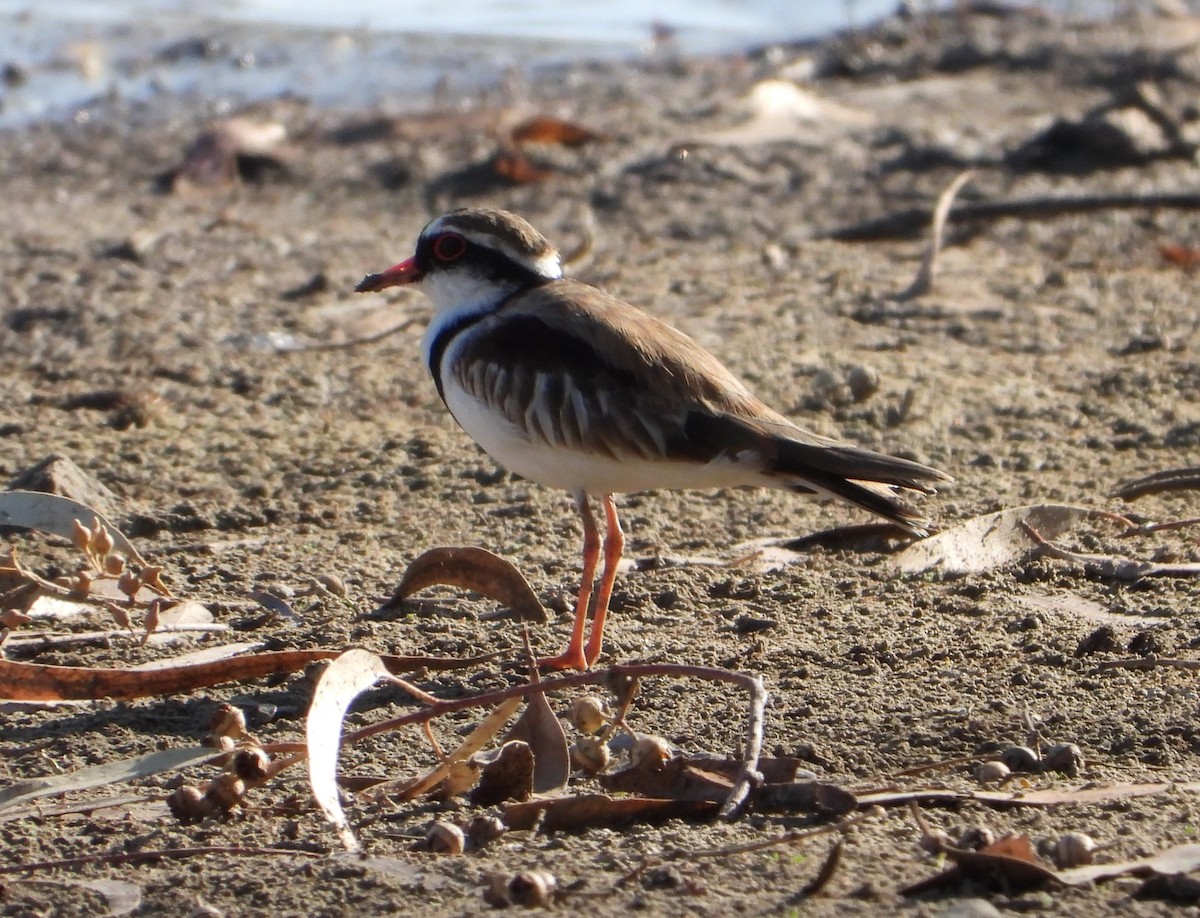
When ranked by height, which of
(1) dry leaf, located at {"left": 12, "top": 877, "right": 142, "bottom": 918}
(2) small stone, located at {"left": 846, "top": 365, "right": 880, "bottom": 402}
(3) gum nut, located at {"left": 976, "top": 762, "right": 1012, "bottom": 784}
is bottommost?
(1) dry leaf, located at {"left": 12, "top": 877, "right": 142, "bottom": 918}

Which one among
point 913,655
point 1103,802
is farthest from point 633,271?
point 1103,802

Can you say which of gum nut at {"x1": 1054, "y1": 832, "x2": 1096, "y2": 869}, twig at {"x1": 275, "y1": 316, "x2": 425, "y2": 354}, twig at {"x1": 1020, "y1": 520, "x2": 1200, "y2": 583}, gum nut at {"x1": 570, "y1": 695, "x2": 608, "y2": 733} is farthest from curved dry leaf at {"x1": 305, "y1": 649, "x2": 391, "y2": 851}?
twig at {"x1": 275, "y1": 316, "x2": 425, "y2": 354}

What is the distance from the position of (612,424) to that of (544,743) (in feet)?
3.90

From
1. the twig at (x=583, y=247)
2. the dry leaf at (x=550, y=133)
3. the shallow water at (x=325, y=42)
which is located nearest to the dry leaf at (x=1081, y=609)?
the twig at (x=583, y=247)

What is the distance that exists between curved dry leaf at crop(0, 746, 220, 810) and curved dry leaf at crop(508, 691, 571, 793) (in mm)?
693

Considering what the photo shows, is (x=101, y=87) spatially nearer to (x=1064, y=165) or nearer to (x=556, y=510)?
(x=1064, y=165)

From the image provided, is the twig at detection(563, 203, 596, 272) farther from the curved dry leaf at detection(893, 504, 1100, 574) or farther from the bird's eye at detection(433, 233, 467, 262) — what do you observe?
the curved dry leaf at detection(893, 504, 1100, 574)

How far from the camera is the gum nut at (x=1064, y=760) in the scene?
13.1ft

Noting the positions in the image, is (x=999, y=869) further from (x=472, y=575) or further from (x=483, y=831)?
(x=472, y=575)

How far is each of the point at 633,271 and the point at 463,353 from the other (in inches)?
129

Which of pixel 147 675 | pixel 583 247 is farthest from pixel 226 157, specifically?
pixel 147 675

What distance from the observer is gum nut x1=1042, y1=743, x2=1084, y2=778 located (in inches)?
158

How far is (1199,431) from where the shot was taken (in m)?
6.45

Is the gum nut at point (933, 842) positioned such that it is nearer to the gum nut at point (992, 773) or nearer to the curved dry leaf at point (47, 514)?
the gum nut at point (992, 773)
